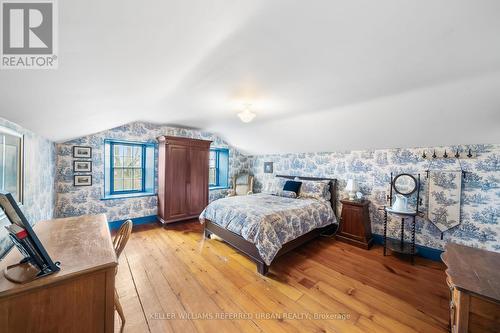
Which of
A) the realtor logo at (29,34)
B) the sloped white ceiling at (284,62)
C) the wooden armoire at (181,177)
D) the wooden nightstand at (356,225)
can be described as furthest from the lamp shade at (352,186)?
the realtor logo at (29,34)

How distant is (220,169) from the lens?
558 centimetres

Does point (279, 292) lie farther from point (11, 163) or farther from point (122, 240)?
point (11, 163)

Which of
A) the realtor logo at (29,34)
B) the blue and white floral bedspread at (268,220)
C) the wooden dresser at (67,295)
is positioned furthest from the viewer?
the blue and white floral bedspread at (268,220)

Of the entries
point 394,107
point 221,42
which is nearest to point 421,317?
point 394,107

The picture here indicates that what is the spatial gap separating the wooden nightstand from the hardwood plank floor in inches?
9.2

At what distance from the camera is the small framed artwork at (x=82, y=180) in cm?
336

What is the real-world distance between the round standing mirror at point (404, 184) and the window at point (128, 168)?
15.5 ft

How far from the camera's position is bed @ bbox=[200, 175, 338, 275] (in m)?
2.39

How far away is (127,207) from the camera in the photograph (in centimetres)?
388

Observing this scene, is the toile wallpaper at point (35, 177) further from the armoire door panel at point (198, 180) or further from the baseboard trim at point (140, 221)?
the armoire door panel at point (198, 180)

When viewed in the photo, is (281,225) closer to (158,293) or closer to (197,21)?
(158,293)

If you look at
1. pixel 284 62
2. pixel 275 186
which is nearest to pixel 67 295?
pixel 284 62

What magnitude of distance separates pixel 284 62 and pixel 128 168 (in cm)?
393

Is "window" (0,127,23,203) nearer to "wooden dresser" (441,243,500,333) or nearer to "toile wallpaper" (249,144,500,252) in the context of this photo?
"wooden dresser" (441,243,500,333)
